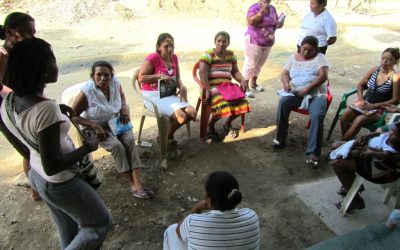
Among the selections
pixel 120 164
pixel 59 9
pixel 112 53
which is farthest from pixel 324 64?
pixel 59 9

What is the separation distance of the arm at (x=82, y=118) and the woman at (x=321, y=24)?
3565 millimetres

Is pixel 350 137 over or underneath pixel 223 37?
underneath

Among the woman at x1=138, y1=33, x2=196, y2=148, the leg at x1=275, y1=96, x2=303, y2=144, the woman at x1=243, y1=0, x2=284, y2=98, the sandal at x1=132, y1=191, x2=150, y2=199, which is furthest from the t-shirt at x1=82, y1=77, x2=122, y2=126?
the woman at x1=243, y1=0, x2=284, y2=98

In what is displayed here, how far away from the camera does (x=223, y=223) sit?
190 cm

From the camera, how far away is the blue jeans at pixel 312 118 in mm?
4016

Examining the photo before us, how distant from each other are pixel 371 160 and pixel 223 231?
1.75 meters

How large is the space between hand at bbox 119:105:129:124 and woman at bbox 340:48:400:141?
2618 millimetres

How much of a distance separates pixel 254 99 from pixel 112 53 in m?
5.62

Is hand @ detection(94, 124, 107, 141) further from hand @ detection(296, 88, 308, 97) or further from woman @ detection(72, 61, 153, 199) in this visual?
hand @ detection(296, 88, 308, 97)

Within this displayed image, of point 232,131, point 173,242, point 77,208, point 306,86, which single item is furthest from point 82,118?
point 306,86

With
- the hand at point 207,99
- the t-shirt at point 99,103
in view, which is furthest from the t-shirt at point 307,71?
the t-shirt at point 99,103

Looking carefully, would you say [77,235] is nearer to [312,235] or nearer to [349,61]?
[312,235]

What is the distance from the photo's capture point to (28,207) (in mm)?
3344

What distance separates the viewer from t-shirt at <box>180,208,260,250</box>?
1.89 metres
